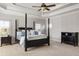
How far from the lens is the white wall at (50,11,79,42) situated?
19.7 feet

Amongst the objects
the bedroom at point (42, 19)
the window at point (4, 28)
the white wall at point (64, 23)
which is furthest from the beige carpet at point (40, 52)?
the white wall at point (64, 23)

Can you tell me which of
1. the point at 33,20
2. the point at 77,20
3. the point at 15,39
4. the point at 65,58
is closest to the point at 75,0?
the point at 65,58

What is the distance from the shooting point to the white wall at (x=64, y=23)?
6000 mm

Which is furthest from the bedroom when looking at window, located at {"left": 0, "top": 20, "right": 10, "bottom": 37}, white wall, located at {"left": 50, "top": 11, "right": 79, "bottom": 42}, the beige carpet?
the beige carpet

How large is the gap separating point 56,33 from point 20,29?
295 cm

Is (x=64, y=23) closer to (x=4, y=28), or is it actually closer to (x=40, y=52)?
(x=40, y=52)

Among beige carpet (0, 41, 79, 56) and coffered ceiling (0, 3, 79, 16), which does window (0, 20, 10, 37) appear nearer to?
coffered ceiling (0, 3, 79, 16)

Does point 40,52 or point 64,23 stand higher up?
point 64,23

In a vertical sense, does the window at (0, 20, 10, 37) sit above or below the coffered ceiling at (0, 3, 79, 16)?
below

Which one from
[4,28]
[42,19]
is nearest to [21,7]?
[4,28]

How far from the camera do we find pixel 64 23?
6.86 m

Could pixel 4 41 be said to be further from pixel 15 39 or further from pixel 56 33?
pixel 56 33

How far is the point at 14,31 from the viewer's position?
6.83 meters

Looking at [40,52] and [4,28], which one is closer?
[40,52]
